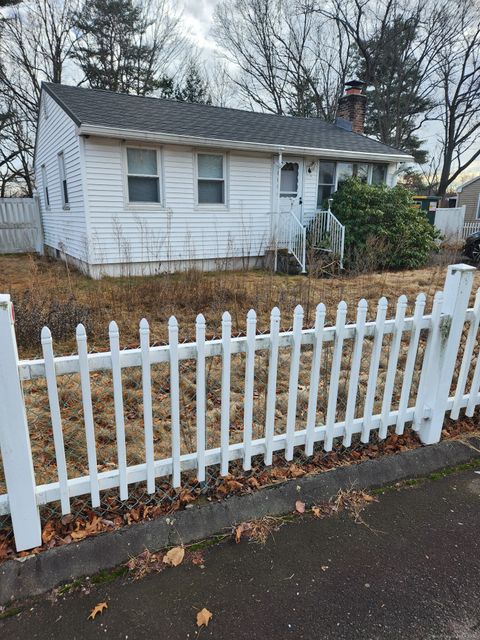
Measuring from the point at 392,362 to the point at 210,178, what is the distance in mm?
8107

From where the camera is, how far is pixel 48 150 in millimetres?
11125

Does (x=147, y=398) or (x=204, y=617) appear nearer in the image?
(x=204, y=617)

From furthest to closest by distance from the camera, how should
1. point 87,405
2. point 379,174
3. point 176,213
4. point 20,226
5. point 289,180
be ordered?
point 20,226 < point 379,174 < point 289,180 < point 176,213 < point 87,405

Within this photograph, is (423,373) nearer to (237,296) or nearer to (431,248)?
(237,296)

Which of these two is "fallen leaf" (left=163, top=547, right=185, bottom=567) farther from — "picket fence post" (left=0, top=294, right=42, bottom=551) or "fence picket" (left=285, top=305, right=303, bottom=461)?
"fence picket" (left=285, top=305, right=303, bottom=461)

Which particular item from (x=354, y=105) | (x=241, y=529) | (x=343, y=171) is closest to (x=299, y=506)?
(x=241, y=529)

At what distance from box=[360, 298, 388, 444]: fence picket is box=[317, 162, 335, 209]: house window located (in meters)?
9.80

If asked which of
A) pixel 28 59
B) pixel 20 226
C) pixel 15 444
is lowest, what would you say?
pixel 15 444

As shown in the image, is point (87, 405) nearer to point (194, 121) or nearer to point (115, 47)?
point (194, 121)

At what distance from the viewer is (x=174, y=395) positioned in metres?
1.95

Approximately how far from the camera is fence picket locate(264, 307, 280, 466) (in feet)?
6.78

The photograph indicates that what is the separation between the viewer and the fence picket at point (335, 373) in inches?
87.7

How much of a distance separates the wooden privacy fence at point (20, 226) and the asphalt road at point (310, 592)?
43.8 ft

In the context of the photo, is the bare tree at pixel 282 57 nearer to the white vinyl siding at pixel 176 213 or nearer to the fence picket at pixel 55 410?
the white vinyl siding at pixel 176 213
